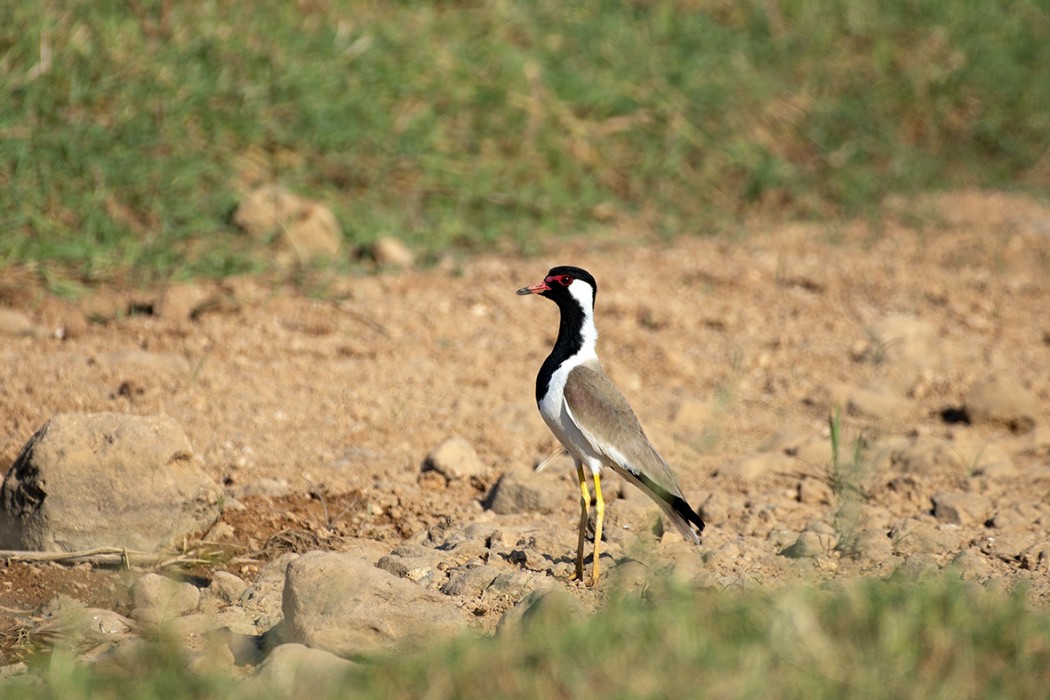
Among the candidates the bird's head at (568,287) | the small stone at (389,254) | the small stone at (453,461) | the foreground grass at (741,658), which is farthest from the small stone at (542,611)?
the small stone at (389,254)

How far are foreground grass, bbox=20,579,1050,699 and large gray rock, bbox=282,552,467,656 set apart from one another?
1.39 ft

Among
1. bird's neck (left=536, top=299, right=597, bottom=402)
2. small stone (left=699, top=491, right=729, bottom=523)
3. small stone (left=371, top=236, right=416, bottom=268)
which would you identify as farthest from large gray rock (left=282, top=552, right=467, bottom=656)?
small stone (left=371, top=236, right=416, bottom=268)

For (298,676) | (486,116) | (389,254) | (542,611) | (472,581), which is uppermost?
(486,116)

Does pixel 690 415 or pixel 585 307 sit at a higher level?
pixel 585 307

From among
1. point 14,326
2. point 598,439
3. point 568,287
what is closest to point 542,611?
point 598,439

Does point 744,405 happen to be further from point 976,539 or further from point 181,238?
point 181,238

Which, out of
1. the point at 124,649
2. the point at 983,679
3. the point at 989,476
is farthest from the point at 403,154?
the point at 983,679

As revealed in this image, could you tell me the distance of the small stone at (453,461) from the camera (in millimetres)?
5293

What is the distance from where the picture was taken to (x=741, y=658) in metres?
2.94

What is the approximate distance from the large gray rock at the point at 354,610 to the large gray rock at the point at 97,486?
0.90 m

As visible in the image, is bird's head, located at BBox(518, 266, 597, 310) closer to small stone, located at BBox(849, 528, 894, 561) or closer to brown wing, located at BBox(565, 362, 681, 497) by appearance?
brown wing, located at BBox(565, 362, 681, 497)

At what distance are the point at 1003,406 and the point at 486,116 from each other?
405cm

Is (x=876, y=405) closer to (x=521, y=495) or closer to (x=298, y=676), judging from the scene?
(x=521, y=495)

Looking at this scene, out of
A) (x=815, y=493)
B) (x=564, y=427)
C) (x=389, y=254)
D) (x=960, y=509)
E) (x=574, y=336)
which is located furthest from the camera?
(x=389, y=254)
